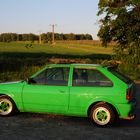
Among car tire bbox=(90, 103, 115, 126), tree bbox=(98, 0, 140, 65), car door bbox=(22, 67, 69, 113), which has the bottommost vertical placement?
car tire bbox=(90, 103, 115, 126)

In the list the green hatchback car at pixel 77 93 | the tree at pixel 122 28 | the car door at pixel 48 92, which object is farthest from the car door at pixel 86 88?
the tree at pixel 122 28

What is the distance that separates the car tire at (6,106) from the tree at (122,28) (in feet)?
74.3

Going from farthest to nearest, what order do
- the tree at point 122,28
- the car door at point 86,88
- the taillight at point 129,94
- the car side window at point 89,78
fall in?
the tree at point 122,28 → the car side window at point 89,78 → the car door at point 86,88 → the taillight at point 129,94

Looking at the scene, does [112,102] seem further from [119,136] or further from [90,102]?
[119,136]

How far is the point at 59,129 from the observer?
933 centimetres

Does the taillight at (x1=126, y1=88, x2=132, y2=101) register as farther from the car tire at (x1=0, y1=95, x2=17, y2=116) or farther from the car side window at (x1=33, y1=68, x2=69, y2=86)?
the car tire at (x1=0, y1=95, x2=17, y2=116)

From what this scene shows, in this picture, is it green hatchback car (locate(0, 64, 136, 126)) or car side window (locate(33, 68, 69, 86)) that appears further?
car side window (locate(33, 68, 69, 86))

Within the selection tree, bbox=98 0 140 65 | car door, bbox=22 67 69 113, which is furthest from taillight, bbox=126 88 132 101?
tree, bbox=98 0 140 65

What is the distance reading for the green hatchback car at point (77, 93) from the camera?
9672 millimetres

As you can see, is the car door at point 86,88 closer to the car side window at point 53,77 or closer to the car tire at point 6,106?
the car side window at point 53,77

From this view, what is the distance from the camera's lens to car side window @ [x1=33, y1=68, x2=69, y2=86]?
10156 millimetres

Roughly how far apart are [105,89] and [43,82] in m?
1.65

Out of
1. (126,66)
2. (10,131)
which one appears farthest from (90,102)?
(126,66)

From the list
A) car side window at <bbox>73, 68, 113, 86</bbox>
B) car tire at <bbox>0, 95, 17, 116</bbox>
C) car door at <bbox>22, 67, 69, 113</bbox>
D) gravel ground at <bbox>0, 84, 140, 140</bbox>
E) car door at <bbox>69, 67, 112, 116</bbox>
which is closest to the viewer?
gravel ground at <bbox>0, 84, 140, 140</bbox>
